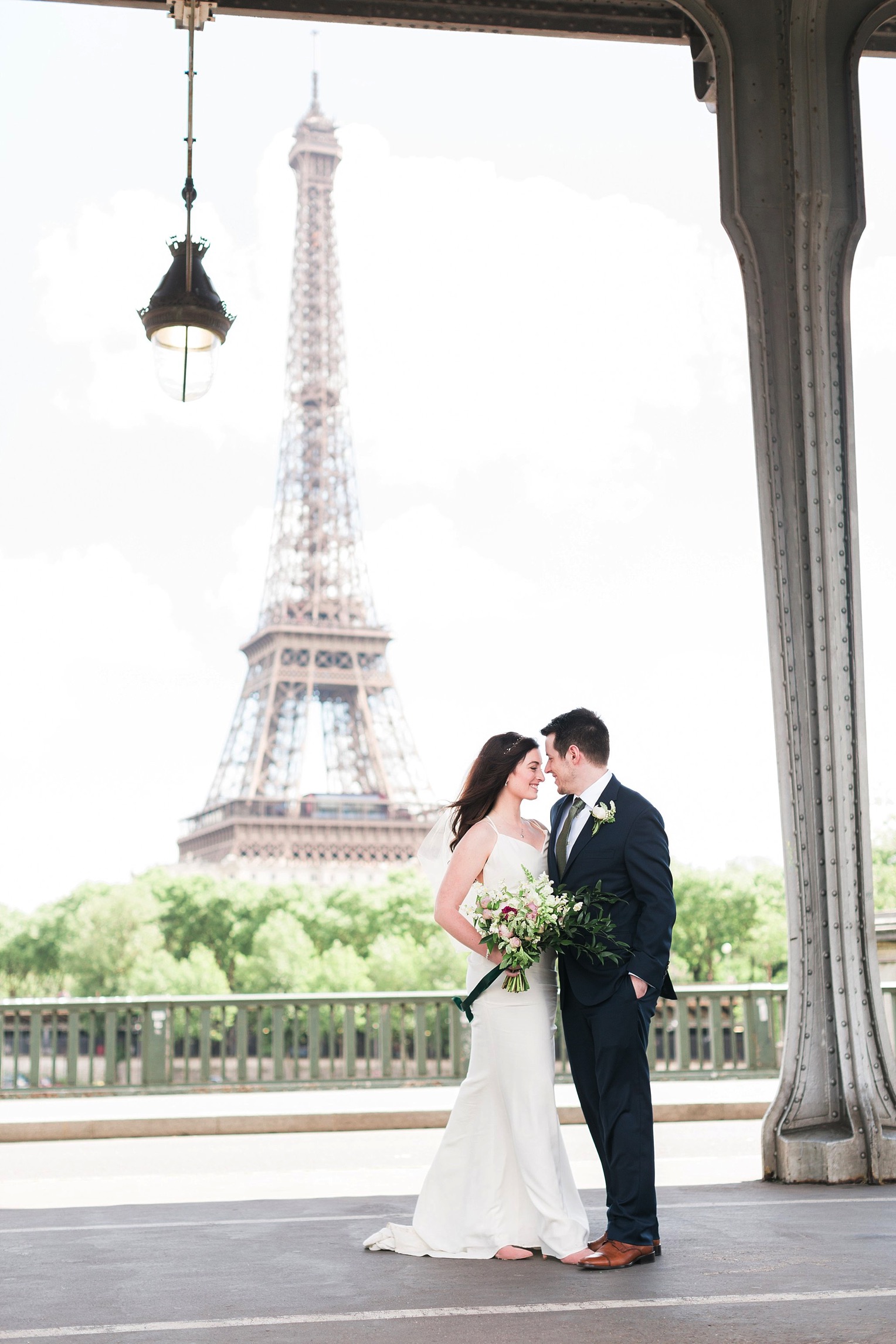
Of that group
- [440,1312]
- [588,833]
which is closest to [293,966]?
[588,833]

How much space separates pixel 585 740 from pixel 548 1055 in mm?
1208

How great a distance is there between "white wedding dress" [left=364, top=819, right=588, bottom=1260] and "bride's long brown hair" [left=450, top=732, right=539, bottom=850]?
16 centimetres

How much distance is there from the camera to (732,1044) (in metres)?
12.8

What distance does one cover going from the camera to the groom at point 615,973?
5090 mm

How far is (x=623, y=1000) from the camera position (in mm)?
5180

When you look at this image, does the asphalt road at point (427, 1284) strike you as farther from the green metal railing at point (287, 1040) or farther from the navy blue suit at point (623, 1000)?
the green metal railing at point (287, 1040)

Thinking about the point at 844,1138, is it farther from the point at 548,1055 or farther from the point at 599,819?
the point at 599,819

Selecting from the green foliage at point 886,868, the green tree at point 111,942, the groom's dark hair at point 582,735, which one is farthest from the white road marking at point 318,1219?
the green tree at point 111,942

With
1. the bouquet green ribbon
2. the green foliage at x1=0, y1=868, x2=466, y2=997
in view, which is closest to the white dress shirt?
the bouquet green ribbon

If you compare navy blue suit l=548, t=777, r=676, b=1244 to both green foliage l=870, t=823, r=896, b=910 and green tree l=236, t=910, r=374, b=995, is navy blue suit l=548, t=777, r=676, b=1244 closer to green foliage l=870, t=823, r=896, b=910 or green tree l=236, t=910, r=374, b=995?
green foliage l=870, t=823, r=896, b=910

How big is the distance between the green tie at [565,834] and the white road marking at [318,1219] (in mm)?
1778

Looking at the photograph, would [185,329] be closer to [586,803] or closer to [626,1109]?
[586,803]

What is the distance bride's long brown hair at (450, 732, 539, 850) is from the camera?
18.4 feet

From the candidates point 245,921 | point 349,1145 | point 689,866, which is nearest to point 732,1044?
point 349,1145
